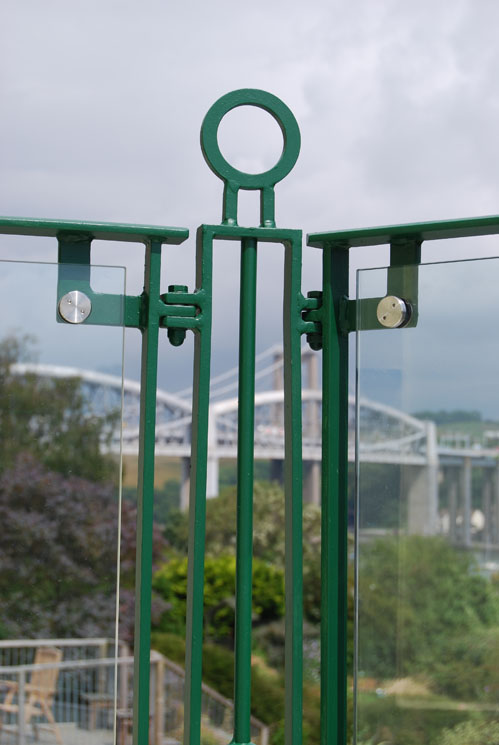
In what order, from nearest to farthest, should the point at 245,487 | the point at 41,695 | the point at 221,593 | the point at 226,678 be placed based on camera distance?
the point at 245,487, the point at 41,695, the point at 226,678, the point at 221,593

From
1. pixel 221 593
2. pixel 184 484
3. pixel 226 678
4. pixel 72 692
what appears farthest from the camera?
pixel 184 484

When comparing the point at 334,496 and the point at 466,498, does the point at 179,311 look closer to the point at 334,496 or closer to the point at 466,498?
the point at 334,496

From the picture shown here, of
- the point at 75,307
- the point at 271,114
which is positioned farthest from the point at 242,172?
the point at 75,307

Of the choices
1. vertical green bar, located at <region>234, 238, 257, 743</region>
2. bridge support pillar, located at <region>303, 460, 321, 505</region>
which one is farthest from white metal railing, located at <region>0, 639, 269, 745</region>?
bridge support pillar, located at <region>303, 460, 321, 505</region>

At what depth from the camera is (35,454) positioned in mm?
1527

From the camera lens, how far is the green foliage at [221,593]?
13.1 metres

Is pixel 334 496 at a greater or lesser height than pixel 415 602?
greater

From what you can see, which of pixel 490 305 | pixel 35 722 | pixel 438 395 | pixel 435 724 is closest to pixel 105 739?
pixel 35 722

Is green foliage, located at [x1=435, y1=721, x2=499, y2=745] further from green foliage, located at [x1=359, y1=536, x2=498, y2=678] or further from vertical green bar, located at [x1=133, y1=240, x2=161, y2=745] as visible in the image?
vertical green bar, located at [x1=133, y1=240, x2=161, y2=745]

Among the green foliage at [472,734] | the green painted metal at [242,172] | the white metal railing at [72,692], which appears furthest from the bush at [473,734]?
the green painted metal at [242,172]

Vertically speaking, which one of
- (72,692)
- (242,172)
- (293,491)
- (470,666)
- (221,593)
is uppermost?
(242,172)

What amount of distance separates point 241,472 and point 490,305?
1.62 ft

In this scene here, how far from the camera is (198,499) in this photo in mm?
1590

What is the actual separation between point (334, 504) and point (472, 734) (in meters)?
0.43
